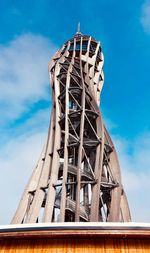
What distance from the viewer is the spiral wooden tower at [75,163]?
48.8 ft

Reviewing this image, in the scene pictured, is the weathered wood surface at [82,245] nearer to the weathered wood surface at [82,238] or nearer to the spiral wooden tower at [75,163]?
the weathered wood surface at [82,238]

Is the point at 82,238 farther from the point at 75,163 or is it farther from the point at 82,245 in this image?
the point at 75,163

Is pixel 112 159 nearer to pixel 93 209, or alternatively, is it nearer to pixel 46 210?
pixel 93 209

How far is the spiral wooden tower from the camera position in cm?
1486

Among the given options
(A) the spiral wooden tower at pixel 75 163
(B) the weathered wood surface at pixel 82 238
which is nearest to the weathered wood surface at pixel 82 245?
(B) the weathered wood surface at pixel 82 238

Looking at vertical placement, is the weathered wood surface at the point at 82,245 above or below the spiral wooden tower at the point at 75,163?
below

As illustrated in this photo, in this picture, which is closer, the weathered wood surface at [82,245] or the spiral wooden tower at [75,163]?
the weathered wood surface at [82,245]

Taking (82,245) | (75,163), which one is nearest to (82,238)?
(82,245)

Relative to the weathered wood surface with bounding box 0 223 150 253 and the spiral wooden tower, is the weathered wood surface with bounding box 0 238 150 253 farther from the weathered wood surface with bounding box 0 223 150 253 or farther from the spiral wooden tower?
the spiral wooden tower

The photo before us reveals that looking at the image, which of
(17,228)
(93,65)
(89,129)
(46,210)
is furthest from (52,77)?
(17,228)

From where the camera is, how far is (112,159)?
17609mm

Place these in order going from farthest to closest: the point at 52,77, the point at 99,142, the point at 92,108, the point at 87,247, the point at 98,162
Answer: the point at 52,77, the point at 92,108, the point at 99,142, the point at 98,162, the point at 87,247

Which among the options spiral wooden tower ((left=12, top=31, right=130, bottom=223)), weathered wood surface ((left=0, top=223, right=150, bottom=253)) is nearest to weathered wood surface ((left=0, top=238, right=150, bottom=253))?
weathered wood surface ((left=0, top=223, right=150, bottom=253))

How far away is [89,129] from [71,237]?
47.8ft
